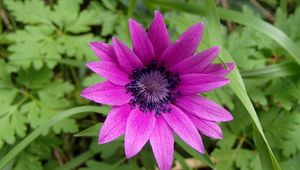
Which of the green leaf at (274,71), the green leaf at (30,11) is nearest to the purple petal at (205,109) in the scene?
the green leaf at (274,71)

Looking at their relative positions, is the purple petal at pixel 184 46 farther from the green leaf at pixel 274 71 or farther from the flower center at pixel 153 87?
the green leaf at pixel 274 71

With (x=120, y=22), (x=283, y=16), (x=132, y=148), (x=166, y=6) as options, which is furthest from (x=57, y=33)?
(x=283, y=16)

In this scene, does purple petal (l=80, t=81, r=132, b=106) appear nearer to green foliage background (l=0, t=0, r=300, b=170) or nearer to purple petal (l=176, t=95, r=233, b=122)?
purple petal (l=176, t=95, r=233, b=122)

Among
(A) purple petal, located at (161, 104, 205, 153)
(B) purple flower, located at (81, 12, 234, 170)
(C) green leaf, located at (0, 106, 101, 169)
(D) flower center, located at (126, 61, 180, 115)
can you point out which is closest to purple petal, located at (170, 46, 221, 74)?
(B) purple flower, located at (81, 12, 234, 170)

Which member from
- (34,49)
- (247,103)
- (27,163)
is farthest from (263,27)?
(27,163)

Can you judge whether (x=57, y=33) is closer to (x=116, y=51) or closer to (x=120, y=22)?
(x=120, y=22)

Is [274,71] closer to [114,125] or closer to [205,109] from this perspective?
[205,109]

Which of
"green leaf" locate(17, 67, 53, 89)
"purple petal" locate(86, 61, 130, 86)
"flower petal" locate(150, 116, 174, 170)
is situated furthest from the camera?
"green leaf" locate(17, 67, 53, 89)
